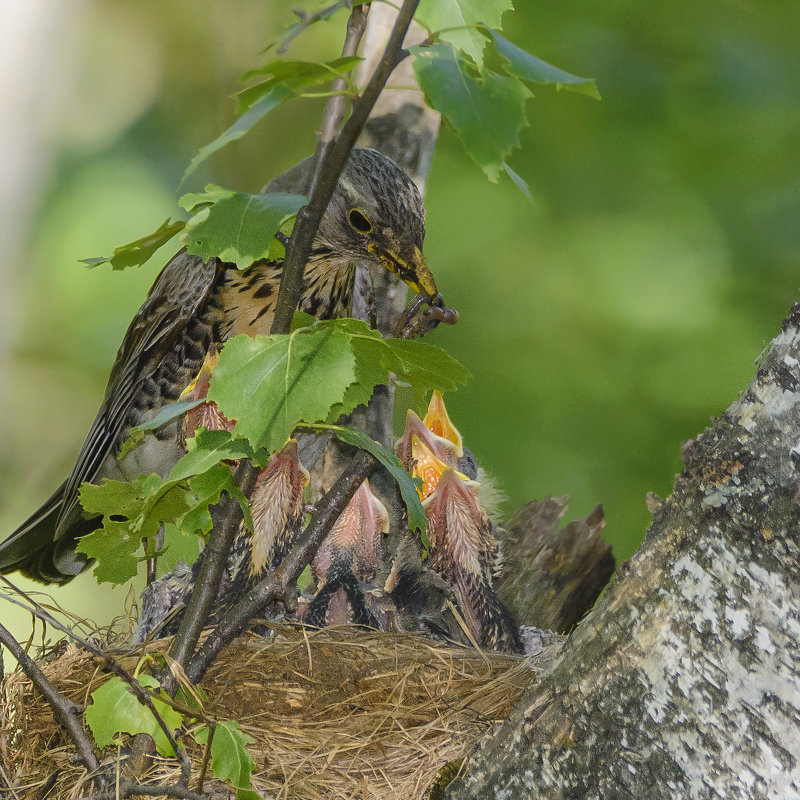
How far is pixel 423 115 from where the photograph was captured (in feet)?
6.10

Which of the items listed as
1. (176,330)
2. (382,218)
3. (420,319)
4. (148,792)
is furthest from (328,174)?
(176,330)

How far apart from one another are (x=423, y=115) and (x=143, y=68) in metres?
1.08

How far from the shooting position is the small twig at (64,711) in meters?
0.84

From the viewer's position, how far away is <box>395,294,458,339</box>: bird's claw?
119cm

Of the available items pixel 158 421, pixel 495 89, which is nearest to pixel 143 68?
pixel 158 421

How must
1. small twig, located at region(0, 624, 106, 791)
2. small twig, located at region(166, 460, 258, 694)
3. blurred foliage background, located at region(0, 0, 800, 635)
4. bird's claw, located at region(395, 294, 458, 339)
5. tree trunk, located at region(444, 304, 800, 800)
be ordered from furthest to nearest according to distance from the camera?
1. blurred foliage background, located at region(0, 0, 800, 635)
2. bird's claw, located at region(395, 294, 458, 339)
3. small twig, located at region(166, 460, 258, 694)
4. small twig, located at region(0, 624, 106, 791)
5. tree trunk, located at region(444, 304, 800, 800)

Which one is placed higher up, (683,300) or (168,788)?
(683,300)

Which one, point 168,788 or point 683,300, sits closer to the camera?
point 168,788

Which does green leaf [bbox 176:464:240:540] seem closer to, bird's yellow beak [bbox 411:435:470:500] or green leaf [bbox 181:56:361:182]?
green leaf [bbox 181:56:361:182]

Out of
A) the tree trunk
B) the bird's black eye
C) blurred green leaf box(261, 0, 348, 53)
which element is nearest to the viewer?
the tree trunk

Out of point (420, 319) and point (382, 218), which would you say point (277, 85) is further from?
point (382, 218)

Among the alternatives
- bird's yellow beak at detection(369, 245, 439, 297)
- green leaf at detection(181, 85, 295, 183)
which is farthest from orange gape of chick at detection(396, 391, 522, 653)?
green leaf at detection(181, 85, 295, 183)

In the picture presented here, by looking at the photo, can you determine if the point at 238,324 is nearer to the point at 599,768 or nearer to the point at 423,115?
the point at 423,115

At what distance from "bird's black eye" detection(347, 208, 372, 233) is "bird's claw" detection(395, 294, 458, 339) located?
30 cm
